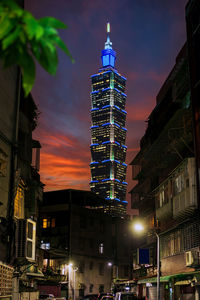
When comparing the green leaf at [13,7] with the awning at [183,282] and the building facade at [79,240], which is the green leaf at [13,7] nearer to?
the awning at [183,282]

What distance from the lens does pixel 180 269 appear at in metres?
33.7

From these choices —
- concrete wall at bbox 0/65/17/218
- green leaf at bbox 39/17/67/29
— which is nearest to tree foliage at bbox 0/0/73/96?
green leaf at bbox 39/17/67/29

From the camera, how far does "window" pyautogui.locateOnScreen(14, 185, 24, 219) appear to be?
96.2 feet

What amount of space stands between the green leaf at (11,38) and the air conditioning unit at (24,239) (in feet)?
77.9

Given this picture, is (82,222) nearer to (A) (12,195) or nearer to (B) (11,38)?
(A) (12,195)

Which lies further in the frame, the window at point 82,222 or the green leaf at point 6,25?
the window at point 82,222

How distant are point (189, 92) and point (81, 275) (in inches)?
2019

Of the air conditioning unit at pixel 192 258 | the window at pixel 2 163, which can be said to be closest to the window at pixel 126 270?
the air conditioning unit at pixel 192 258

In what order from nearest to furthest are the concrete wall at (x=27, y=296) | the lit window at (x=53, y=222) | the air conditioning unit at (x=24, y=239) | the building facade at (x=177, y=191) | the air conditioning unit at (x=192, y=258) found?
the air conditioning unit at (x=24, y=239) → the concrete wall at (x=27, y=296) → the air conditioning unit at (x=192, y=258) → the building facade at (x=177, y=191) → the lit window at (x=53, y=222)

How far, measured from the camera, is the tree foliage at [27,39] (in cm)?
377

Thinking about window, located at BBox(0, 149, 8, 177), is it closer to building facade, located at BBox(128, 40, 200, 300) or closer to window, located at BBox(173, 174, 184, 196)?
building facade, located at BBox(128, 40, 200, 300)

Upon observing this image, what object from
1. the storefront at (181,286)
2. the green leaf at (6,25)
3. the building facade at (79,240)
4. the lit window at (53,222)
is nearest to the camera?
the green leaf at (6,25)

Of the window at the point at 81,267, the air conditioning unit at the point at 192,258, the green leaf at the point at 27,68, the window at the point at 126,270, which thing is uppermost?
the green leaf at the point at 27,68

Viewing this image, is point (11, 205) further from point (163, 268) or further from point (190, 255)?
point (163, 268)
